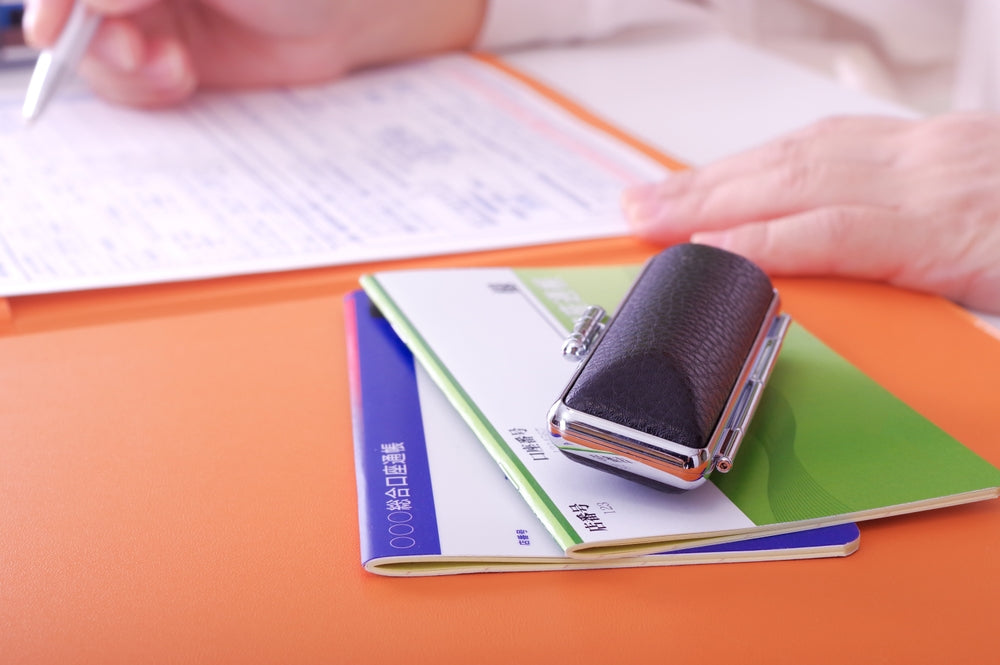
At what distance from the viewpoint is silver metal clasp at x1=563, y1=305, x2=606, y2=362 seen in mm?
418

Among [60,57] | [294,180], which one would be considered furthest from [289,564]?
[60,57]

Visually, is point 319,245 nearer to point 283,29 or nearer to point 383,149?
point 383,149

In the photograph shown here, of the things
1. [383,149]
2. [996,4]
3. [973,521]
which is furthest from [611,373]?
[996,4]

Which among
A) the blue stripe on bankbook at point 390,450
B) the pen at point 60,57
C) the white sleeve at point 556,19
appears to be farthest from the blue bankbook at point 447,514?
the white sleeve at point 556,19

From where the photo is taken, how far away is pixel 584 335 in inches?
16.8

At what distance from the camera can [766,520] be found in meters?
0.37

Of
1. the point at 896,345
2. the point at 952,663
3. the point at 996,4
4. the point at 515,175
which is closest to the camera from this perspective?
the point at 952,663

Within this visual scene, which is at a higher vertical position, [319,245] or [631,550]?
[319,245]

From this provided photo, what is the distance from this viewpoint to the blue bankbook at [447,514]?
1.16ft

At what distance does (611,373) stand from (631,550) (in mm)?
67

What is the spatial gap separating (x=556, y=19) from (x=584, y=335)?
70 centimetres

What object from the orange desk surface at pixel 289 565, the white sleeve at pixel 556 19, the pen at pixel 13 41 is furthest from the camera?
the white sleeve at pixel 556 19

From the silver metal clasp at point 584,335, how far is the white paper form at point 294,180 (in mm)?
206

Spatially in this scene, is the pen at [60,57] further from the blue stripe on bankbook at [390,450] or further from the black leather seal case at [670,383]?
the black leather seal case at [670,383]
